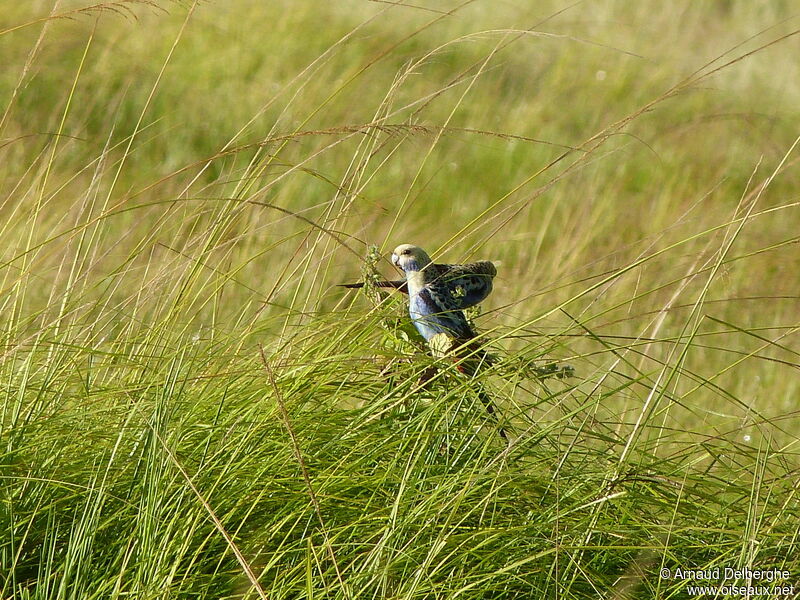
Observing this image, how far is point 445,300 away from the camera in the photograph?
6.99ft

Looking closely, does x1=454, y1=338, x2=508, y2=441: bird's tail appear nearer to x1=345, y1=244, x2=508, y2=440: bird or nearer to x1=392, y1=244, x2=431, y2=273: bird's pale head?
x1=345, y1=244, x2=508, y2=440: bird

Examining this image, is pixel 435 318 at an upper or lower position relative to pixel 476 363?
upper

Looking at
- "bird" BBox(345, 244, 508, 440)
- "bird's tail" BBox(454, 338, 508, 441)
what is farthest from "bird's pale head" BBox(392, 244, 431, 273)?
"bird's tail" BBox(454, 338, 508, 441)

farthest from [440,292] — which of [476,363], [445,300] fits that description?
[476,363]

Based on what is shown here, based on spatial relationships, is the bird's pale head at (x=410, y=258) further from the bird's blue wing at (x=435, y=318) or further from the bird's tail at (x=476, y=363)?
the bird's tail at (x=476, y=363)

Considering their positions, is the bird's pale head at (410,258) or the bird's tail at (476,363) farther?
the bird's pale head at (410,258)

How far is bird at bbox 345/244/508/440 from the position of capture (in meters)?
2.12

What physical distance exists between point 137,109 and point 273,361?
458cm

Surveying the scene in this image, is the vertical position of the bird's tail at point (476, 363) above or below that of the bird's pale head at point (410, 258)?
below

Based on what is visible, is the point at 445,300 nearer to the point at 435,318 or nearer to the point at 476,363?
the point at 435,318

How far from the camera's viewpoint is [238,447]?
1.98 m

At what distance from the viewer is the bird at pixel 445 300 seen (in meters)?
2.12

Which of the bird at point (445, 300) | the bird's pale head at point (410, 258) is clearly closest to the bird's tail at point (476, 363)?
the bird at point (445, 300)

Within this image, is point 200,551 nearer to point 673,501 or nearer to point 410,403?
point 410,403
